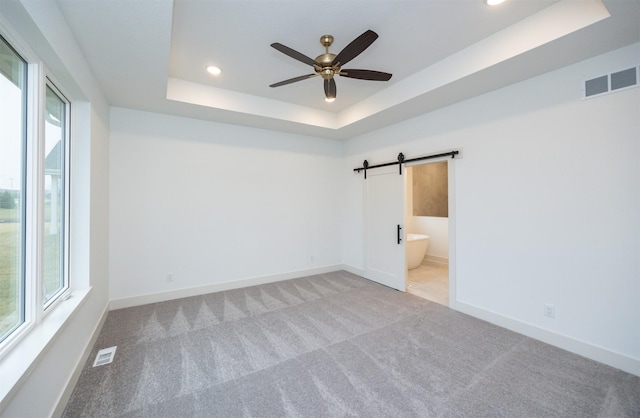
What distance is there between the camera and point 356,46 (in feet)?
6.73

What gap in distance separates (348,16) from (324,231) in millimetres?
3716

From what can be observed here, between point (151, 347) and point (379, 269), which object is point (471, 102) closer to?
point (379, 269)

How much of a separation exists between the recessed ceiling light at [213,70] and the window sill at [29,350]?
2.72 m

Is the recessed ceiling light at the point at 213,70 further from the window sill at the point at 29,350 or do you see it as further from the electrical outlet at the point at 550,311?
the electrical outlet at the point at 550,311

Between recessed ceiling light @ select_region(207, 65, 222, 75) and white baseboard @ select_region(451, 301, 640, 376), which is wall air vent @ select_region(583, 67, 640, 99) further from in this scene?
recessed ceiling light @ select_region(207, 65, 222, 75)

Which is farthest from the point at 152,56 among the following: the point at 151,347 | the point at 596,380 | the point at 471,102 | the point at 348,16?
the point at 596,380

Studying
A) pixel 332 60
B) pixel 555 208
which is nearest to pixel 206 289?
pixel 332 60

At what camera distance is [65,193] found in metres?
2.36

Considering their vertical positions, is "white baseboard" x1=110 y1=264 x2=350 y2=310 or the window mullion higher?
the window mullion

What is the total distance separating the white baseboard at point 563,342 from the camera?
2.14 m

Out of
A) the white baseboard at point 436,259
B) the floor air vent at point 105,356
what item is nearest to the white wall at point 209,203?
the floor air vent at point 105,356

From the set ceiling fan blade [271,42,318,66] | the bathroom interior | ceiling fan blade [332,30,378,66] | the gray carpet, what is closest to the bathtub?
the bathroom interior

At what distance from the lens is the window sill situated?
3.92 feet

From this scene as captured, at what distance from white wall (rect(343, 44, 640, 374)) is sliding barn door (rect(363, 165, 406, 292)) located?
0.95 meters
